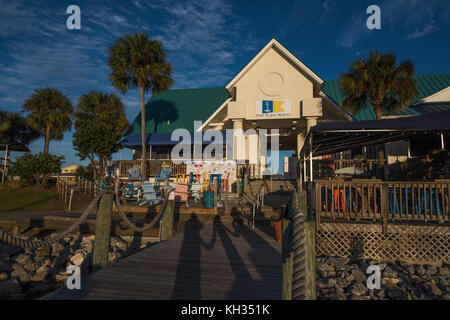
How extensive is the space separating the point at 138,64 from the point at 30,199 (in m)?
11.2

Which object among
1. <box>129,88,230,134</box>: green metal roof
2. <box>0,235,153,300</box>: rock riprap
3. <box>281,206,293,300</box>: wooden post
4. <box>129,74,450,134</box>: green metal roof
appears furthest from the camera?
<box>129,88,230,134</box>: green metal roof

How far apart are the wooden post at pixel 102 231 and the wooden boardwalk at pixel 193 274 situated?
271 mm

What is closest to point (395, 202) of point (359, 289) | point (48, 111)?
point (359, 289)

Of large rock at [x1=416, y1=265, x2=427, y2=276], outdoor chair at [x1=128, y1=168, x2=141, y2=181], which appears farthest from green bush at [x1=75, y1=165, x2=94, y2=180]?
large rock at [x1=416, y1=265, x2=427, y2=276]

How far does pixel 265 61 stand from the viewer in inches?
710

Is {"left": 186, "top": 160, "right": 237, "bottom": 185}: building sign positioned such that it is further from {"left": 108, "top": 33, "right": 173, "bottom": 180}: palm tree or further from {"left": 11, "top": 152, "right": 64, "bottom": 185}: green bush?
{"left": 11, "top": 152, "right": 64, "bottom": 185}: green bush

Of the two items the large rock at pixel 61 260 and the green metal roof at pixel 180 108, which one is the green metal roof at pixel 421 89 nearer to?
the green metal roof at pixel 180 108

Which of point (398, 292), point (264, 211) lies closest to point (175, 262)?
point (398, 292)

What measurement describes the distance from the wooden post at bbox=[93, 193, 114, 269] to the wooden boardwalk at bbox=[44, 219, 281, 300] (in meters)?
0.27

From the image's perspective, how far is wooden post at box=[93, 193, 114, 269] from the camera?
4633mm

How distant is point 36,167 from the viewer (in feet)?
58.7

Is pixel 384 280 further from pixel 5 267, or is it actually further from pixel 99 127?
pixel 99 127

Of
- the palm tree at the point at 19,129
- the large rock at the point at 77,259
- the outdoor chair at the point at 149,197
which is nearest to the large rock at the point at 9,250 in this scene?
the large rock at the point at 77,259

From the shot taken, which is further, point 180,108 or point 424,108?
point 180,108
